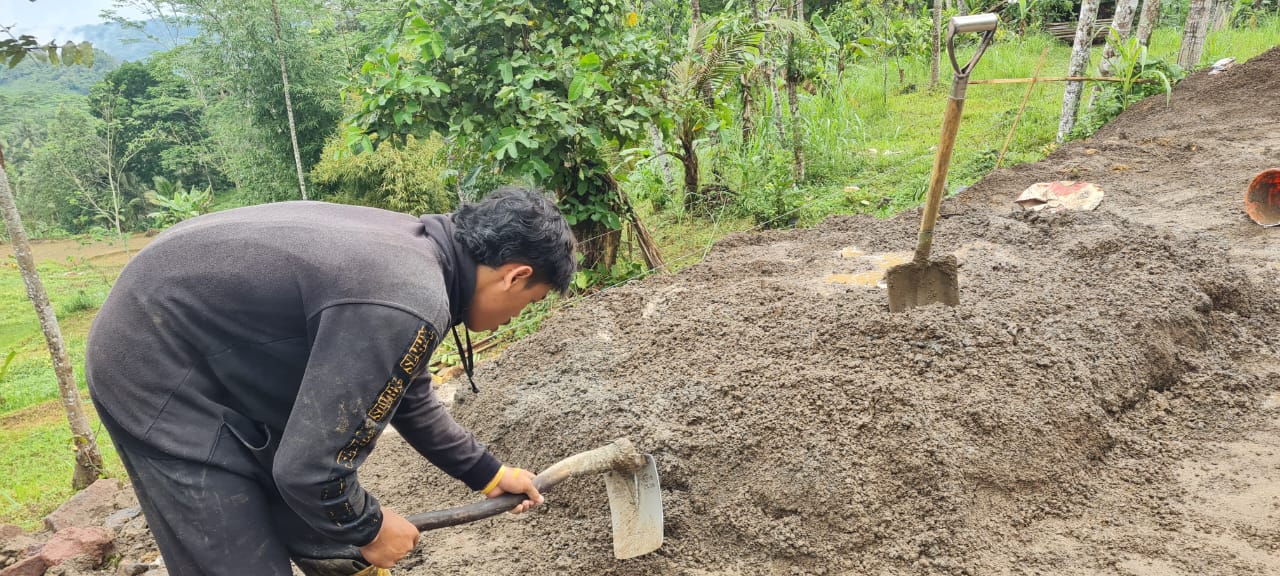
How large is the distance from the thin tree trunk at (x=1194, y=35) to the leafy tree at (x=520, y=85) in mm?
5327

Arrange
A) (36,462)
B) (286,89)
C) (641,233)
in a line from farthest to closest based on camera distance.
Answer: (286,89)
(36,462)
(641,233)

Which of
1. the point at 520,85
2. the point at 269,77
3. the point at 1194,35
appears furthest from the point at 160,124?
the point at 1194,35

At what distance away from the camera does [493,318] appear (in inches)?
58.0

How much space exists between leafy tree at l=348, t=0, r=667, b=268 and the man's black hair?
2.20 meters

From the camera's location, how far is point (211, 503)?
134 centimetres

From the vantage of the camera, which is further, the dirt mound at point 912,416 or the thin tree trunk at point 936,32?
the thin tree trunk at point 936,32

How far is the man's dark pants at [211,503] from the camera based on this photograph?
1.32m

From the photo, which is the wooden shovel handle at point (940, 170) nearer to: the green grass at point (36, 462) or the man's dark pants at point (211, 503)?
the man's dark pants at point (211, 503)

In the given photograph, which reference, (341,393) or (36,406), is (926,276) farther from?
(36,406)

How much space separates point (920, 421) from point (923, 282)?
803 mm

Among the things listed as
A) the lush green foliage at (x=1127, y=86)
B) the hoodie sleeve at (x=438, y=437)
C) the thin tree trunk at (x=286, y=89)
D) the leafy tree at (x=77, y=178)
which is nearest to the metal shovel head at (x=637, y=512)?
the hoodie sleeve at (x=438, y=437)

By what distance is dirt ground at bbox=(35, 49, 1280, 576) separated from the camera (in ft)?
6.31

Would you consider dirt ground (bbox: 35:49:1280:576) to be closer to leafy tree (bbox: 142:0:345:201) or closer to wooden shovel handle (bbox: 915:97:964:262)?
wooden shovel handle (bbox: 915:97:964:262)

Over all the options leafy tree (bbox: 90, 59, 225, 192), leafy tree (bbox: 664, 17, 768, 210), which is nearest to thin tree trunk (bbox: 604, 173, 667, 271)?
leafy tree (bbox: 664, 17, 768, 210)
